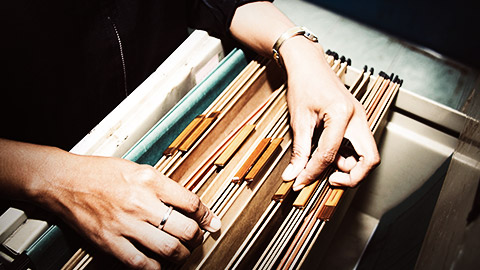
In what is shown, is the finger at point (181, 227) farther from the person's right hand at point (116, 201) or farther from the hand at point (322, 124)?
the hand at point (322, 124)

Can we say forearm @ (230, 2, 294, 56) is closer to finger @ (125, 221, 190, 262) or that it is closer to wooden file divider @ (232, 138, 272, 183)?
wooden file divider @ (232, 138, 272, 183)

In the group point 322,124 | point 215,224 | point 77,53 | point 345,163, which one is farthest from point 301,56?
point 77,53

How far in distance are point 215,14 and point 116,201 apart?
2.16ft

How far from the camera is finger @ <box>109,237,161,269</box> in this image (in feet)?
1.94

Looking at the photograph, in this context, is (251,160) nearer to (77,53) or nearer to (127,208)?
(127,208)

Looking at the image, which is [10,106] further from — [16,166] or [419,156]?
[419,156]

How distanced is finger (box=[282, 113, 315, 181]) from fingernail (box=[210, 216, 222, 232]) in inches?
7.8

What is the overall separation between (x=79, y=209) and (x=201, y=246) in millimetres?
253

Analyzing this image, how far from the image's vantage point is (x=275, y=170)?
2.48ft

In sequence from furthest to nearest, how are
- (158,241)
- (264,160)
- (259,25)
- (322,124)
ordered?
(259,25) < (322,124) < (264,160) < (158,241)

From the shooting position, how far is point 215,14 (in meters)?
1.00

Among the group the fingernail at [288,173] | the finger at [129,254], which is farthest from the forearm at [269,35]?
the finger at [129,254]

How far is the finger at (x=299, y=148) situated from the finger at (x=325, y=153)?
0.02m

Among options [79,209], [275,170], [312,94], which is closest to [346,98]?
[312,94]
